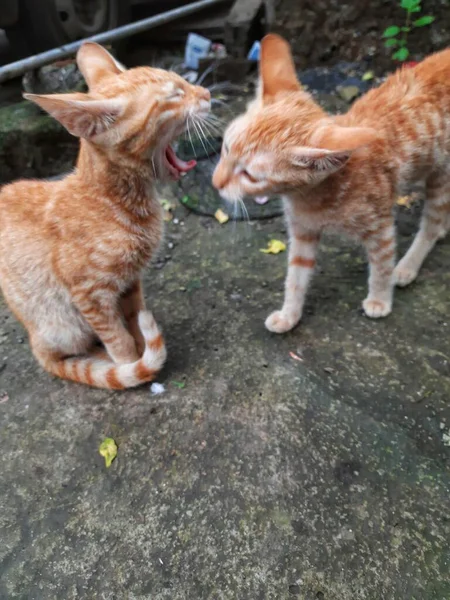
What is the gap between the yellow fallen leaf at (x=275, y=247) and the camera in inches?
113

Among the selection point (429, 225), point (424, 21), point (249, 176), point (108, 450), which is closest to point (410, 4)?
point (424, 21)

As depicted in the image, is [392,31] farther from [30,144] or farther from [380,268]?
[30,144]

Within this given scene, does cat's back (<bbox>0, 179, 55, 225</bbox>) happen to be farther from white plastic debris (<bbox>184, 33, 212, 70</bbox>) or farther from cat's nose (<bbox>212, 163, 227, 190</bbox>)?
white plastic debris (<bbox>184, 33, 212, 70</bbox>)

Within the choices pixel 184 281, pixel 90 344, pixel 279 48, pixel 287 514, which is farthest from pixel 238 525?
pixel 279 48

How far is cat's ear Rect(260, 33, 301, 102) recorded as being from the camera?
1.89 metres

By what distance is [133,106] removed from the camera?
5.31 ft

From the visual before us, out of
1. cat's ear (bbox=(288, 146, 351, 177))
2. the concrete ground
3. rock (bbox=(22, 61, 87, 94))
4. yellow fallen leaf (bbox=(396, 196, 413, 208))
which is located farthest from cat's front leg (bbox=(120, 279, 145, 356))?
rock (bbox=(22, 61, 87, 94))

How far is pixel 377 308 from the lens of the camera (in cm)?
227

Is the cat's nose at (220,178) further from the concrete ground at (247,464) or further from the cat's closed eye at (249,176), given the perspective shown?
the concrete ground at (247,464)

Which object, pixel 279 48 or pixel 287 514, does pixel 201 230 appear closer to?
pixel 279 48

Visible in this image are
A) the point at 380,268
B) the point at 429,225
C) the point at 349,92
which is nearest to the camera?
the point at 380,268

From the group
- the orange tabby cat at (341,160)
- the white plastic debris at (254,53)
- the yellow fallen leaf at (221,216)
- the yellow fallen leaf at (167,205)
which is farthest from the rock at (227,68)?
the orange tabby cat at (341,160)

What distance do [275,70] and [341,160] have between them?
1.98 feet

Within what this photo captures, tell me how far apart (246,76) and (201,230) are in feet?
6.55
